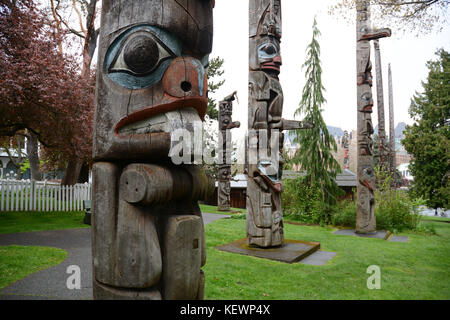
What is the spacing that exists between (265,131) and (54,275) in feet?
13.7

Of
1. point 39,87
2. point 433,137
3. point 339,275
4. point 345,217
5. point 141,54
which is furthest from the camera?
point 433,137

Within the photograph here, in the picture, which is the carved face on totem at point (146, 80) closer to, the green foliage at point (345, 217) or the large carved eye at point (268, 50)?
the large carved eye at point (268, 50)

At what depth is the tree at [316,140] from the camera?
11.9 meters

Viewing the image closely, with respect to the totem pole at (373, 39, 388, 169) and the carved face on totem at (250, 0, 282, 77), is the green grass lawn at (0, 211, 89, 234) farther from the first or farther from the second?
the totem pole at (373, 39, 388, 169)

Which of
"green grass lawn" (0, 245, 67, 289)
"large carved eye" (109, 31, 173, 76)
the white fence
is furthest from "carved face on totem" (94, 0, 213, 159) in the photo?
the white fence

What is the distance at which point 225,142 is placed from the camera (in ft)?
47.8

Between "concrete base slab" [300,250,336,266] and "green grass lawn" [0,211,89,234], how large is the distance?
6370mm

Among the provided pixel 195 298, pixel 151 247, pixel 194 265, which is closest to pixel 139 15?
pixel 151 247

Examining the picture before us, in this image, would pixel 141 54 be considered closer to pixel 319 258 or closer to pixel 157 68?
pixel 157 68

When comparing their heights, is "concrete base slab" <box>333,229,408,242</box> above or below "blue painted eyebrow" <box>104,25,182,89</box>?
below

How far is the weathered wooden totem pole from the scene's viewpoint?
1.90 meters

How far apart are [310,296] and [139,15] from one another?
355cm

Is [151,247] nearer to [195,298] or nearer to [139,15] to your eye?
[195,298]

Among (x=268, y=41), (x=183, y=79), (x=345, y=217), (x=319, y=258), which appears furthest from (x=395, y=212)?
(x=183, y=79)
